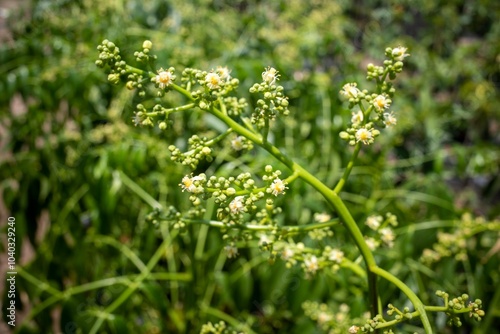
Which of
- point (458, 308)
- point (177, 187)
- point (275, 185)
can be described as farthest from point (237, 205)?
point (177, 187)

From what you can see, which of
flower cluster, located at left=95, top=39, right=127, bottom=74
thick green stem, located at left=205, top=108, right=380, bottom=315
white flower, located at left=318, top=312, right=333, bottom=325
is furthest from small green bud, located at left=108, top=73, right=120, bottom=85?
white flower, located at left=318, top=312, right=333, bottom=325

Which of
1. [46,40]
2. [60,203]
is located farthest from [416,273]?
[46,40]

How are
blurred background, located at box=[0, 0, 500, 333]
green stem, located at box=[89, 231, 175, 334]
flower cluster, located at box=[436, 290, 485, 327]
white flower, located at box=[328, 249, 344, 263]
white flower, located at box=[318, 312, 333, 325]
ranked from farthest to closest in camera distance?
blurred background, located at box=[0, 0, 500, 333], green stem, located at box=[89, 231, 175, 334], white flower, located at box=[318, 312, 333, 325], white flower, located at box=[328, 249, 344, 263], flower cluster, located at box=[436, 290, 485, 327]

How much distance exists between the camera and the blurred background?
125 cm

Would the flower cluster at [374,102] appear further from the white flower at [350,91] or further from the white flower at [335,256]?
the white flower at [335,256]

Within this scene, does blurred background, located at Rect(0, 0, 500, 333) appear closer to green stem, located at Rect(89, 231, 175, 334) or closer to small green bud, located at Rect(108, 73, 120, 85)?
green stem, located at Rect(89, 231, 175, 334)

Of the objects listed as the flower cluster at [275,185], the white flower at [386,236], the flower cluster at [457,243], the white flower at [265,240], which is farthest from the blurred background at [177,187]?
the flower cluster at [275,185]

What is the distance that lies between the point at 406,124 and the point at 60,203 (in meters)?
1.03

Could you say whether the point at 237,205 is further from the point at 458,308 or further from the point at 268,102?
the point at 458,308

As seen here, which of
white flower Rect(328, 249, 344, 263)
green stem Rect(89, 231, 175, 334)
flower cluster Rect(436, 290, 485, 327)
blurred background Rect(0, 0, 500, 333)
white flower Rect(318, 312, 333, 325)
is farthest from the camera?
blurred background Rect(0, 0, 500, 333)

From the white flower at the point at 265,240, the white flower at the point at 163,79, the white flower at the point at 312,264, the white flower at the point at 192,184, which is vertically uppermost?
the white flower at the point at 163,79

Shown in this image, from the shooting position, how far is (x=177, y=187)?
55.3 inches

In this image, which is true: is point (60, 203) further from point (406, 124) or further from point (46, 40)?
point (406, 124)

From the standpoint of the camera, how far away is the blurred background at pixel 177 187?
125 cm
